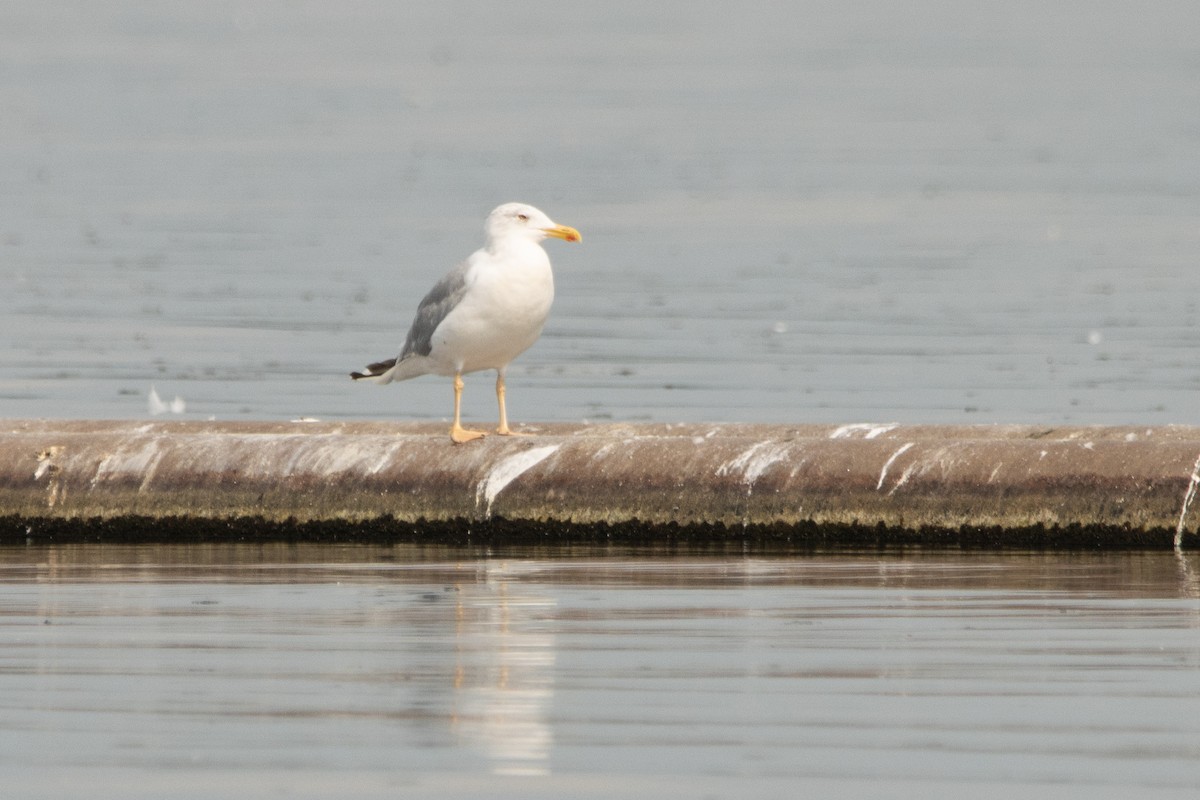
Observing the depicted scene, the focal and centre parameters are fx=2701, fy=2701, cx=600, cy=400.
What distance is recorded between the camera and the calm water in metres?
6.06

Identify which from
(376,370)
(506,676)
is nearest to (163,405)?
(376,370)

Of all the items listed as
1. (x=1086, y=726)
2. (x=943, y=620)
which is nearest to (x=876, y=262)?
(x=943, y=620)

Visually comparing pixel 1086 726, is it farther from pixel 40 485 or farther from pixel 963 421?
pixel 963 421

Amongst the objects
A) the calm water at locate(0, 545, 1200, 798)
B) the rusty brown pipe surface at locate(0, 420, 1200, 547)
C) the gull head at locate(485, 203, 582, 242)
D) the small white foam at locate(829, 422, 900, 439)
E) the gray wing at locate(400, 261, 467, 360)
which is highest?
the gull head at locate(485, 203, 582, 242)

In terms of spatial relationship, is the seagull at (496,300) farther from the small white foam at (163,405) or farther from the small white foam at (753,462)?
the small white foam at (163,405)

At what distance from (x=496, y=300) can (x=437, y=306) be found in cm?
41

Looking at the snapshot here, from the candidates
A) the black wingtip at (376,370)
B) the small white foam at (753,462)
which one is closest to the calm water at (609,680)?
the small white foam at (753,462)

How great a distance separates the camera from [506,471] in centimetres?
1157

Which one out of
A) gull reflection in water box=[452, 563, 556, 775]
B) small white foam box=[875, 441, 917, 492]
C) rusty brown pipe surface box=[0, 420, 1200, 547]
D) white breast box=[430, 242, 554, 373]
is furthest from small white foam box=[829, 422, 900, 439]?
gull reflection in water box=[452, 563, 556, 775]

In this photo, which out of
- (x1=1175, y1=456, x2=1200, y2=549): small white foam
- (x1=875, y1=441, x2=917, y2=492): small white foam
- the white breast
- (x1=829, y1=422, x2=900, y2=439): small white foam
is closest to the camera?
(x1=1175, y1=456, x2=1200, y2=549): small white foam

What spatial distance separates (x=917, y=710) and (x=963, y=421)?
33.1 feet

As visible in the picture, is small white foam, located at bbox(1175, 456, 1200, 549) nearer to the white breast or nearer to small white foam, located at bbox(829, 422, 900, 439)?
small white foam, located at bbox(829, 422, 900, 439)

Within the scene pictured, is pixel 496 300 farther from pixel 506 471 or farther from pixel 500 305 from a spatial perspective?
pixel 506 471

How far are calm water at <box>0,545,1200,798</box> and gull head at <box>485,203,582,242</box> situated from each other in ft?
8.09
